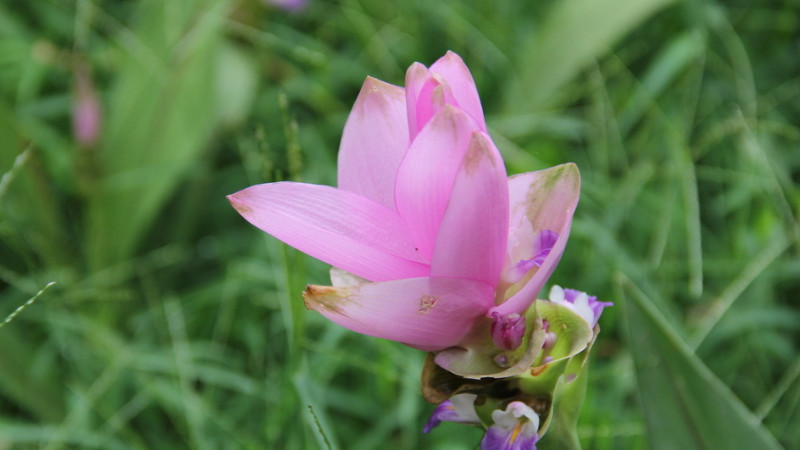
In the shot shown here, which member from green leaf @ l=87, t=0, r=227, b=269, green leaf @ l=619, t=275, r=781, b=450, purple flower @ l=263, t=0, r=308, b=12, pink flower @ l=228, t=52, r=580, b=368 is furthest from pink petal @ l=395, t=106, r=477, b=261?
purple flower @ l=263, t=0, r=308, b=12

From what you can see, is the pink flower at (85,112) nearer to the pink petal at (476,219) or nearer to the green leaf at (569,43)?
the green leaf at (569,43)

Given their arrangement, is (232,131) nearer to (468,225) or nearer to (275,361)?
(275,361)

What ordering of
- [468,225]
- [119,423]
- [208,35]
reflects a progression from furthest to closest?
[208,35], [119,423], [468,225]

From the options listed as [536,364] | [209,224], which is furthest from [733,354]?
[209,224]

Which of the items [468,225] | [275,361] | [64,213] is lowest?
[275,361]

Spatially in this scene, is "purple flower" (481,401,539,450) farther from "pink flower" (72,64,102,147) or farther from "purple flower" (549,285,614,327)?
"pink flower" (72,64,102,147)

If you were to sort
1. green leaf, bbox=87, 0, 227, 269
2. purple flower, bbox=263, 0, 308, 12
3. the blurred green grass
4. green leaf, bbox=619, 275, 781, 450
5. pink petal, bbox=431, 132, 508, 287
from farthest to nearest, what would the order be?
1. purple flower, bbox=263, 0, 308, 12
2. green leaf, bbox=87, 0, 227, 269
3. the blurred green grass
4. green leaf, bbox=619, 275, 781, 450
5. pink petal, bbox=431, 132, 508, 287
